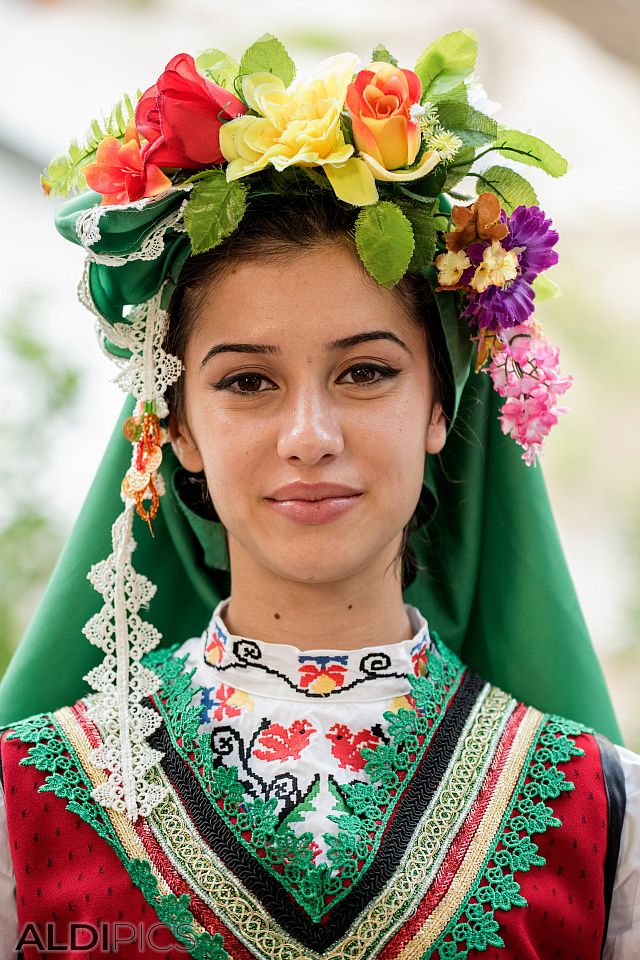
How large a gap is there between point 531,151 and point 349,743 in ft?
3.11

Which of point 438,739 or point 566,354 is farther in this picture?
point 566,354

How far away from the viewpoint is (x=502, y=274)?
1642 millimetres

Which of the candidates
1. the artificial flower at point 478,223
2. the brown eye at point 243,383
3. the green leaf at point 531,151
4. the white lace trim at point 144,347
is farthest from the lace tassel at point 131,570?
the green leaf at point 531,151

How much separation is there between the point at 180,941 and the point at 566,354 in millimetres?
3193

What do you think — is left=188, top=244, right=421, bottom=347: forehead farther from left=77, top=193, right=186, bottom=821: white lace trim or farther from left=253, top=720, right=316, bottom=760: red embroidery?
left=253, top=720, right=316, bottom=760: red embroidery

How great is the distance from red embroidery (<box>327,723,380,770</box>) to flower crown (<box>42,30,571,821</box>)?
0.27 m

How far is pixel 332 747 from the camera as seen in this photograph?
5.42 feet

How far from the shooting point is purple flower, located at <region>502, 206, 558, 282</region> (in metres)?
1.66

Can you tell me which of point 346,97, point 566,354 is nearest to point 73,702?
point 346,97

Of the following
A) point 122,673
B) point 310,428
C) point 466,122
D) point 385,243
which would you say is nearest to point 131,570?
point 122,673

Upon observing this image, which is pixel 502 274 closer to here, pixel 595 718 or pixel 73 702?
pixel 595 718

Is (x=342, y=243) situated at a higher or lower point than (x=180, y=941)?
higher

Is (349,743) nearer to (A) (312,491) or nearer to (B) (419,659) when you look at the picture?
(B) (419,659)

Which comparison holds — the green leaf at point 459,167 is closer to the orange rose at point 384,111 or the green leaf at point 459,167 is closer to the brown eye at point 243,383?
the orange rose at point 384,111
